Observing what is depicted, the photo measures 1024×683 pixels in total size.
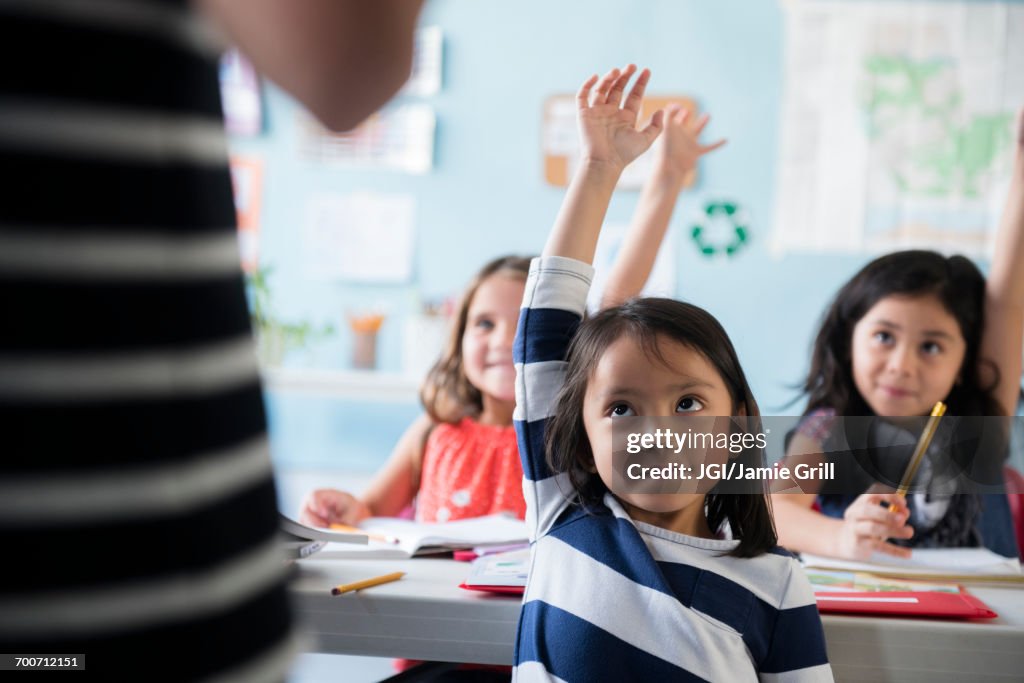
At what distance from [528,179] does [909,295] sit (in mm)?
1739

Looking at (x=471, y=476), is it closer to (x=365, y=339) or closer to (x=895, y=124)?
(x=365, y=339)

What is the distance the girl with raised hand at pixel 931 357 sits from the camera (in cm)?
132

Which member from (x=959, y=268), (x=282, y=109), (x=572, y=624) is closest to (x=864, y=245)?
(x=959, y=268)

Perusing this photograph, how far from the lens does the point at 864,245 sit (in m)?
2.86

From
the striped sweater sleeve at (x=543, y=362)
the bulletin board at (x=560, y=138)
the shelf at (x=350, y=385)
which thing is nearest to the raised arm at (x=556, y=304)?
the striped sweater sleeve at (x=543, y=362)

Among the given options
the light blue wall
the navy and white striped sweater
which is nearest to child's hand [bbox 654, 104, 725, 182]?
the navy and white striped sweater

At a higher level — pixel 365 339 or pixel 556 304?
pixel 556 304

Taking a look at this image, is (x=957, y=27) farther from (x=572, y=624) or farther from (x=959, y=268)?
(x=572, y=624)

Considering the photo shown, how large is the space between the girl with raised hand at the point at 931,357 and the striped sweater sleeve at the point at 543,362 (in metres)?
0.43

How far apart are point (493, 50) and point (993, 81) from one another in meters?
1.48

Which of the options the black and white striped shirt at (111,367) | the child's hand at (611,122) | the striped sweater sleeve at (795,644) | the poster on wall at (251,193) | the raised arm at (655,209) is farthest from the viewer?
the poster on wall at (251,193)

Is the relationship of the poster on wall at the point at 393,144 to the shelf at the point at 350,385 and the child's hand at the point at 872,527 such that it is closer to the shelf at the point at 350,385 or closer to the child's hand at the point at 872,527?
the shelf at the point at 350,385

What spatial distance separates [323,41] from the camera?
412 mm

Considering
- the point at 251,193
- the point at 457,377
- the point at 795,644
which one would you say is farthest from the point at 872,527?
the point at 251,193
